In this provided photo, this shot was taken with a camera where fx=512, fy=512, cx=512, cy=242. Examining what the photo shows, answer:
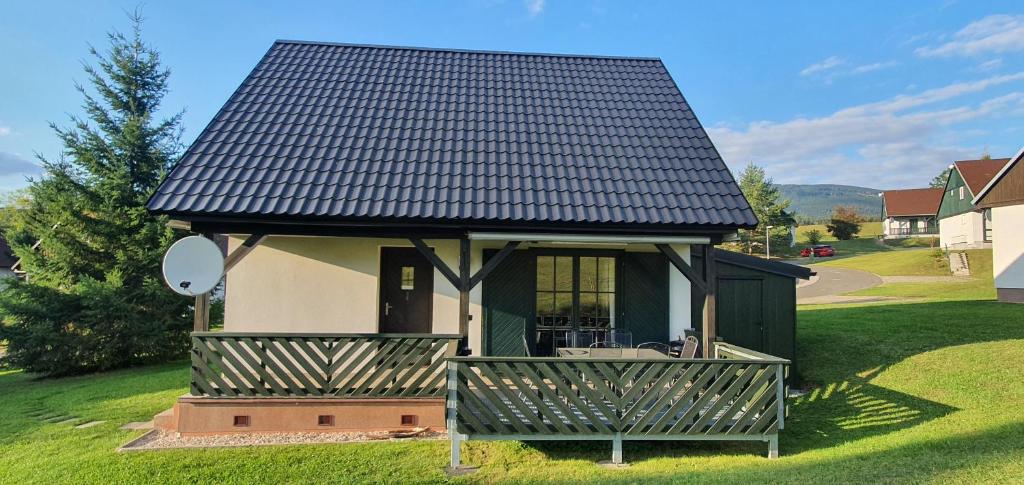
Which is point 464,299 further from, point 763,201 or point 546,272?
point 763,201

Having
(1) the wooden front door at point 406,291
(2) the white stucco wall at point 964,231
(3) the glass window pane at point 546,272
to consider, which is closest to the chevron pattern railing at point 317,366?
(1) the wooden front door at point 406,291

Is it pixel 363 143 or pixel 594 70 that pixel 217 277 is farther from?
pixel 594 70

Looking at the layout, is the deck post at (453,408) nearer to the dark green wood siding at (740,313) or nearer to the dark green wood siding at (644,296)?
the dark green wood siding at (644,296)

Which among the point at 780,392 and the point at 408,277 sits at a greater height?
the point at 408,277

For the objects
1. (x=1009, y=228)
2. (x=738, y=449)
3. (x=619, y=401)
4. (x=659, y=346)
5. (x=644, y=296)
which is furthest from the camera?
(x=1009, y=228)

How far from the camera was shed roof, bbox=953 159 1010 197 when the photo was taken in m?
35.2

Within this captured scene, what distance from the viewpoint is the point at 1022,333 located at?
999cm

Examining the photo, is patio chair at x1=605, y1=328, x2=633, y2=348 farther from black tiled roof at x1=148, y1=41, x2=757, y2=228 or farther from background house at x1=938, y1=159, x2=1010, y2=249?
background house at x1=938, y1=159, x2=1010, y2=249

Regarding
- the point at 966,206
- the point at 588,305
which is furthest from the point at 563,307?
the point at 966,206

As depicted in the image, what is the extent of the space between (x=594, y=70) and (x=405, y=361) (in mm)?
7202

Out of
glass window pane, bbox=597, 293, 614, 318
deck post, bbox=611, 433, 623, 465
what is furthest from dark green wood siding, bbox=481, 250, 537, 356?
deck post, bbox=611, 433, 623, 465

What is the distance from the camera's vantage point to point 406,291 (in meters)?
8.36

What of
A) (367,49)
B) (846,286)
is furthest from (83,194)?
(846,286)

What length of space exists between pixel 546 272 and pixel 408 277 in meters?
2.26
